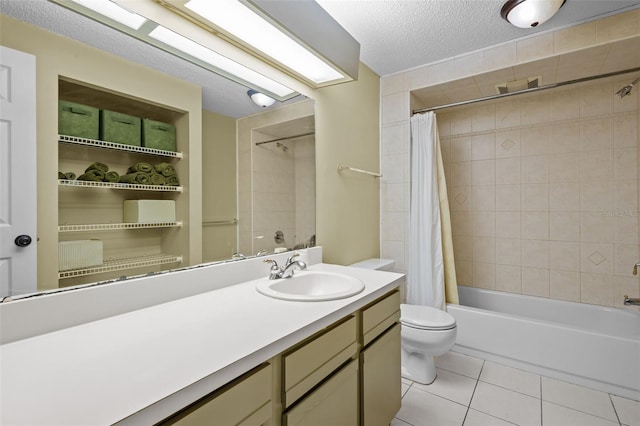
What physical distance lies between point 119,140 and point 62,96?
7.1 inches

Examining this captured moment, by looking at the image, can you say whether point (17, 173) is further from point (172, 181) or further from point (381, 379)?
point (381, 379)

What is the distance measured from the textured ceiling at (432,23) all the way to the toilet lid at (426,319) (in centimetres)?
188

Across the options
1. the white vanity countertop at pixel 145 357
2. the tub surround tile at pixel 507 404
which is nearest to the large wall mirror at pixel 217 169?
the white vanity countertop at pixel 145 357

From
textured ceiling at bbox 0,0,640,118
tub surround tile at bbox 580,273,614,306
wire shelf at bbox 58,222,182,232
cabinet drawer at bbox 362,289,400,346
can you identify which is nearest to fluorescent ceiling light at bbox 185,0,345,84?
textured ceiling at bbox 0,0,640,118

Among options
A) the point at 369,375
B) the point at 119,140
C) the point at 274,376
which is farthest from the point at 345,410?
the point at 119,140

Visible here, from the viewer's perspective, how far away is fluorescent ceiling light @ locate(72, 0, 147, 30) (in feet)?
3.15

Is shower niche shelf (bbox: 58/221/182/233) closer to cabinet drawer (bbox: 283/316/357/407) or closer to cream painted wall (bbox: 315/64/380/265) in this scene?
cabinet drawer (bbox: 283/316/357/407)

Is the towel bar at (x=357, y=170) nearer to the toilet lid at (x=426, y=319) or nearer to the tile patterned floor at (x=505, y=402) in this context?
the toilet lid at (x=426, y=319)

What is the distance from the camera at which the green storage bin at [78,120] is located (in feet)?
2.88

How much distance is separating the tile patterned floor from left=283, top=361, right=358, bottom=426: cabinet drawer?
703 millimetres

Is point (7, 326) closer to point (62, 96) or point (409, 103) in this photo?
point (62, 96)

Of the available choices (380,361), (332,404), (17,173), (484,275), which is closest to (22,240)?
(17,173)

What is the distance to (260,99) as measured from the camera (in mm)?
1555

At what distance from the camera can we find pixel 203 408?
61 centimetres
